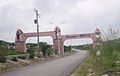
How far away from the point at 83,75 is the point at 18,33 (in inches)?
2562

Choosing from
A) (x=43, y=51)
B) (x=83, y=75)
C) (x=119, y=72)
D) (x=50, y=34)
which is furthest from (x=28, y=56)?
(x=119, y=72)

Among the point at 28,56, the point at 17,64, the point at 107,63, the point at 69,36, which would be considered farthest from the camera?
the point at 69,36

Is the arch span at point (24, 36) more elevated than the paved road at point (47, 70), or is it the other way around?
the arch span at point (24, 36)

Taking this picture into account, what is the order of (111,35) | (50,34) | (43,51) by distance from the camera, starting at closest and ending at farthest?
(111,35) → (43,51) → (50,34)

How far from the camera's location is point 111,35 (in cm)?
2045

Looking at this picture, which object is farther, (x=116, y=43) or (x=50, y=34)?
(x=50, y=34)

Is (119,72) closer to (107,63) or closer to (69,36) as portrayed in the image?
(107,63)

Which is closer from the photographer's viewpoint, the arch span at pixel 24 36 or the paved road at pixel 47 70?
the paved road at pixel 47 70

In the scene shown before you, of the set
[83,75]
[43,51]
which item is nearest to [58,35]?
[43,51]

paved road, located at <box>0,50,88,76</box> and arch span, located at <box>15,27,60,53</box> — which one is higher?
arch span, located at <box>15,27,60,53</box>

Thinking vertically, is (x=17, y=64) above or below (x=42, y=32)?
below

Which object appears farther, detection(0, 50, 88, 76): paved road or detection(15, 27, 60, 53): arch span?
detection(15, 27, 60, 53): arch span

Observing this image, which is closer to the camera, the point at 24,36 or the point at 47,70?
the point at 47,70

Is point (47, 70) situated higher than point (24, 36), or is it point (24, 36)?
point (24, 36)
